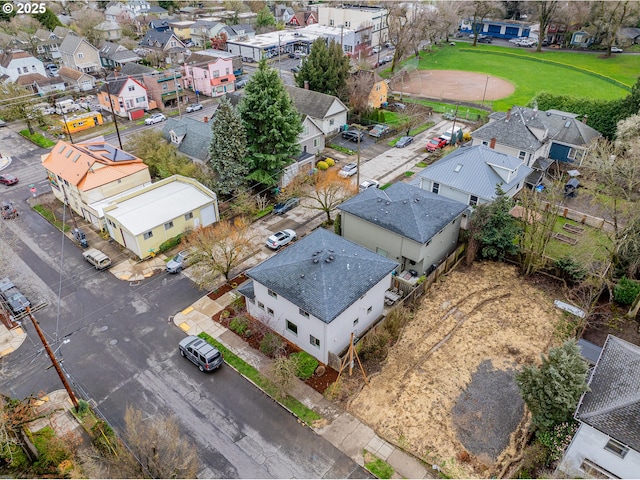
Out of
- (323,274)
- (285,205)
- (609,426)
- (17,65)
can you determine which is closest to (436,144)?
(285,205)

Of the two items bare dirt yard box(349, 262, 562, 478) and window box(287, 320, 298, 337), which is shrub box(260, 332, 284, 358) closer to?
window box(287, 320, 298, 337)

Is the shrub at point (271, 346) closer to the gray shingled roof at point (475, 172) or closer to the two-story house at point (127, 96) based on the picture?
the gray shingled roof at point (475, 172)

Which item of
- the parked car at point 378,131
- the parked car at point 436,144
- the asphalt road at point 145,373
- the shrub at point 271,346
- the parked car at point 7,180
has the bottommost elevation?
the asphalt road at point 145,373

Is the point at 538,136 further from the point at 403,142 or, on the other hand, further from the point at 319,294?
the point at 319,294

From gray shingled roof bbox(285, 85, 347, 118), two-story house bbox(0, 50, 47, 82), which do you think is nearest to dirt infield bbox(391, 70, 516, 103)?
gray shingled roof bbox(285, 85, 347, 118)

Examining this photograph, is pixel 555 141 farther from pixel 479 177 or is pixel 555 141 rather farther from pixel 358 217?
pixel 358 217

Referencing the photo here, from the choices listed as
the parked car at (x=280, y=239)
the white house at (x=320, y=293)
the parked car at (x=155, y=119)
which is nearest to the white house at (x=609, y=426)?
the white house at (x=320, y=293)
